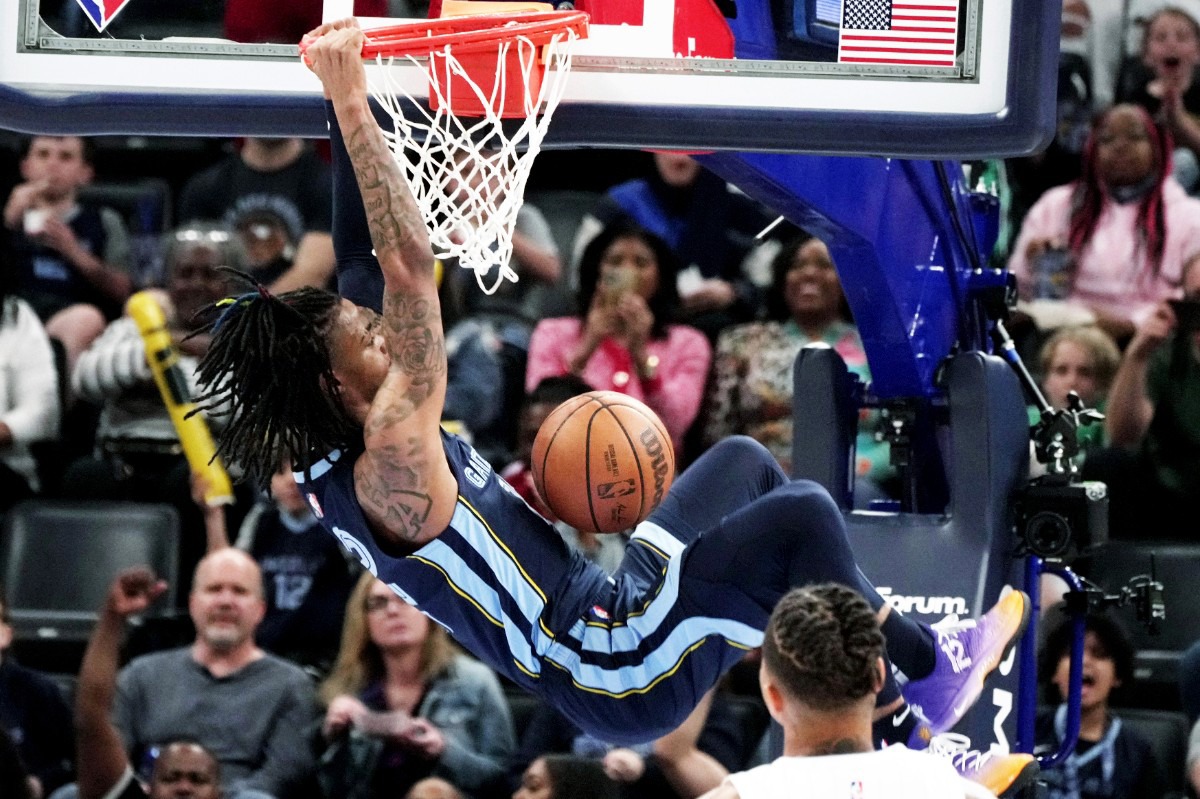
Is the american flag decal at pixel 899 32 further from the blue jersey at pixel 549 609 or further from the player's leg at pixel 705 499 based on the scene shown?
the blue jersey at pixel 549 609

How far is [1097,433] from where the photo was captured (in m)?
7.74

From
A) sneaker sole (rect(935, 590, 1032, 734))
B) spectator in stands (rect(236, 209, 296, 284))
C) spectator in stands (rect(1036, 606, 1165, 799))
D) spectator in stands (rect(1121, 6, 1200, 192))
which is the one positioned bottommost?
spectator in stands (rect(1036, 606, 1165, 799))

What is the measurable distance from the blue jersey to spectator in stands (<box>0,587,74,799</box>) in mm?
2888

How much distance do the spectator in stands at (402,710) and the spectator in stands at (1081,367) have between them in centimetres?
260

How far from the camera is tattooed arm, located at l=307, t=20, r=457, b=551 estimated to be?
13.4ft

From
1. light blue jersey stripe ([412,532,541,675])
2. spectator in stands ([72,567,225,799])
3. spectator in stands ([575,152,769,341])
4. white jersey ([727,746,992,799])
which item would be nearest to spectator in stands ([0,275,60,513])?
Result: spectator in stands ([72,567,225,799])

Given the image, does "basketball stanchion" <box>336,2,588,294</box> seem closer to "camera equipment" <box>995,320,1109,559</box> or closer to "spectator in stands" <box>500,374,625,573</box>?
"camera equipment" <box>995,320,1109,559</box>

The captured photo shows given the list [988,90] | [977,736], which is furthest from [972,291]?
[988,90]

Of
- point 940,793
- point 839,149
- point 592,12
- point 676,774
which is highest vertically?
point 592,12

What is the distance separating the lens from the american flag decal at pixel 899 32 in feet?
14.0

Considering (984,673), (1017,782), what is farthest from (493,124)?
(1017,782)

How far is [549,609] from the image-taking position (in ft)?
14.9

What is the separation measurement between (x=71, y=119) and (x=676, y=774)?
3271mm

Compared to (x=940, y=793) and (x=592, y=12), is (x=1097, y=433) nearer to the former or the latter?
(x=592, y=12)
